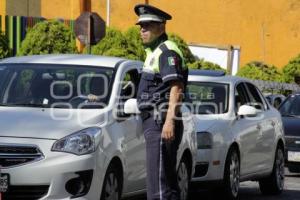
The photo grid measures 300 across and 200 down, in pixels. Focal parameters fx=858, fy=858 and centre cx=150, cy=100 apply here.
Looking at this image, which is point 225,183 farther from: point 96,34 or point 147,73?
point 96,34

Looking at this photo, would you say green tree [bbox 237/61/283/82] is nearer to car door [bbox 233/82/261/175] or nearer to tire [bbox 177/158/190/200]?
car door [bbox 233/82/261/175]

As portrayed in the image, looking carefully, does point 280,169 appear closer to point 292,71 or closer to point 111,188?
point 111,188

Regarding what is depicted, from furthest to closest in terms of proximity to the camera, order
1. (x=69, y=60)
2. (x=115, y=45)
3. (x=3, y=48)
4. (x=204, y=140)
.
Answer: (x=115, y=45)
(x=3, y=48)
(x=204, y=140)
(x=69, y=60)

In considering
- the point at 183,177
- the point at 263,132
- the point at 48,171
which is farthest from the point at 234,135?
the point at 48,171

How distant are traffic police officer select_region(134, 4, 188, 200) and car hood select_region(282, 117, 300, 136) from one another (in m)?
8.81

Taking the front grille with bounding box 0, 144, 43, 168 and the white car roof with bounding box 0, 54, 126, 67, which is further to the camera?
the white car roof with bounding box 0, 54, 126, 67

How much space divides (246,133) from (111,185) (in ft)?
13.6

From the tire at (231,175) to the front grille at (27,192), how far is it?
402cm

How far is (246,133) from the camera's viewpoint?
38.9 feet

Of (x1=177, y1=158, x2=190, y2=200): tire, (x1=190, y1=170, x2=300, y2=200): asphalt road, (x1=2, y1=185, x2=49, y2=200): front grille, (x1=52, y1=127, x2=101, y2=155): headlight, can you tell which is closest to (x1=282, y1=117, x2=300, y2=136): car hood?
(x1=190, y1=170, x2=300, y2=200): asphalt road

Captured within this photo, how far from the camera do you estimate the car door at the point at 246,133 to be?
11.7 m

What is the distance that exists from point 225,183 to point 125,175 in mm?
2976

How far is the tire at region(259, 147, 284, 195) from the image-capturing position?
12.8m

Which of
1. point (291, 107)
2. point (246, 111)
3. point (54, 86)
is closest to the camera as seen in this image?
point (54, 86)
